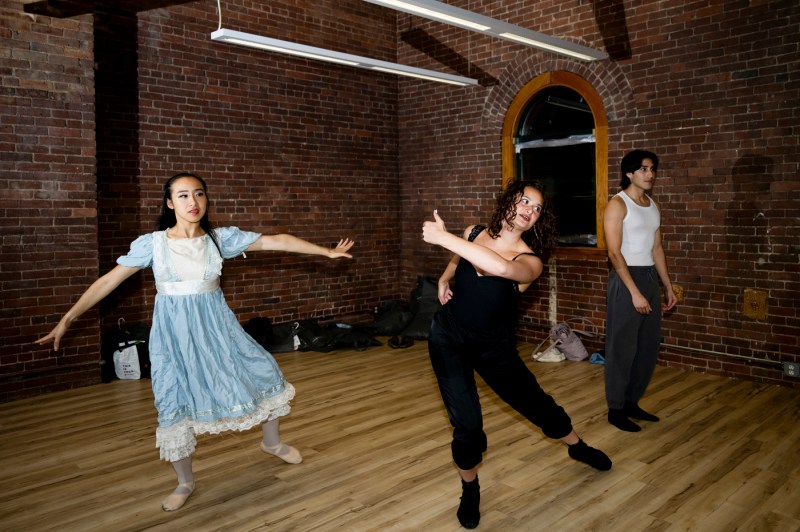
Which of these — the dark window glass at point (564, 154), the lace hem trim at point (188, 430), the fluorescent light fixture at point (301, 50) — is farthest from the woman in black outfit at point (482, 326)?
the dark window glass at point (564, 154)

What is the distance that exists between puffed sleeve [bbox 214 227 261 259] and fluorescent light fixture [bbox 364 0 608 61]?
1.63 meters

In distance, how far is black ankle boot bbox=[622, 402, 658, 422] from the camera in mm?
4371

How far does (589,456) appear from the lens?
3.44 meters

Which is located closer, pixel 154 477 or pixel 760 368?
pixel 154 477

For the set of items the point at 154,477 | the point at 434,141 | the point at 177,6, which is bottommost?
the point at 154,477

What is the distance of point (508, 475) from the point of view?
3.53 metres

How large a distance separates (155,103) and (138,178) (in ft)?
2.55

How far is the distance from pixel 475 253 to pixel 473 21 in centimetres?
250

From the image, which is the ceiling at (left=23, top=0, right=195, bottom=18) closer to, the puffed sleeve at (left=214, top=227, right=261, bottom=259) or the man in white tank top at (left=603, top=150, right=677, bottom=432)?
the puffed sleeve at (left=214, top=227, right=261, bottom=259)

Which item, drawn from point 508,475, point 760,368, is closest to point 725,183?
point 760,368

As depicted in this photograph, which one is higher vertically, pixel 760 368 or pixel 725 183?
pixel 725 183

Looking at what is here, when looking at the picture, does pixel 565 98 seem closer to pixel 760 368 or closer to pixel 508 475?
pixel 760 368

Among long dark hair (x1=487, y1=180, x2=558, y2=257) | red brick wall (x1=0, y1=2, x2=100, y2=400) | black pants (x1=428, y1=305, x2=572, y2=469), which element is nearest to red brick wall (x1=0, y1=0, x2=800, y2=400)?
red brick wall (x1=0, y1=2, x2=100, y2=400)

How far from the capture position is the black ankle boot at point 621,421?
419cm
